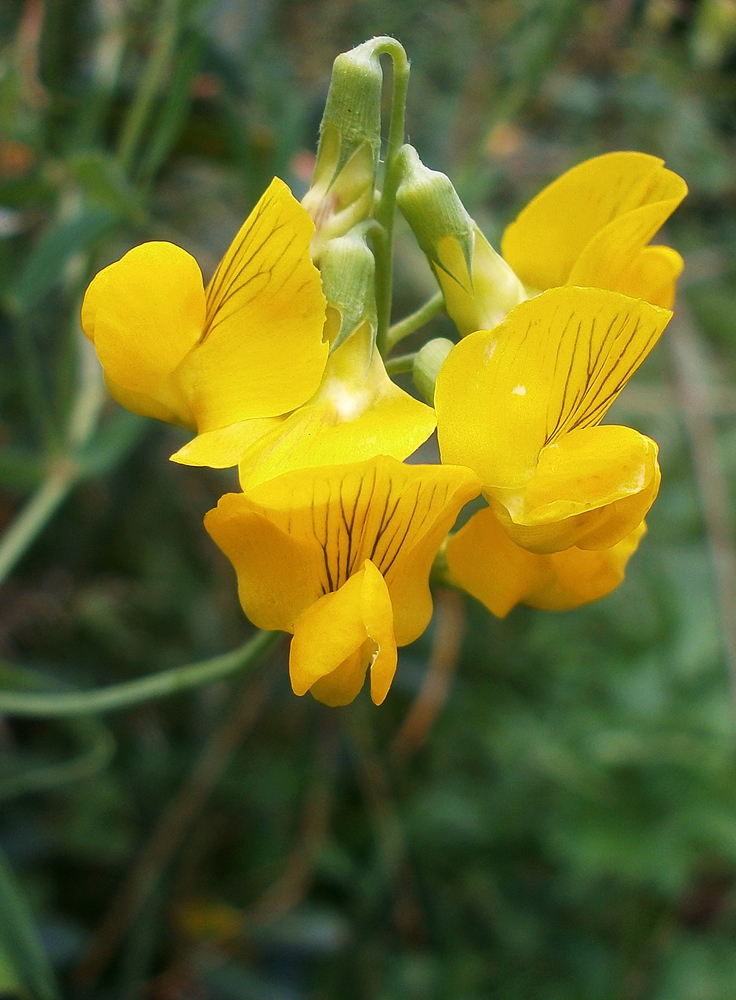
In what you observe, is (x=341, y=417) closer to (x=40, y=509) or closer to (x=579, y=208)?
(x=579, y=208)

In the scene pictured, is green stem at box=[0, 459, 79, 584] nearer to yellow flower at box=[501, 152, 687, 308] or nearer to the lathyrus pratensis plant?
the lathyrus pratensis plant

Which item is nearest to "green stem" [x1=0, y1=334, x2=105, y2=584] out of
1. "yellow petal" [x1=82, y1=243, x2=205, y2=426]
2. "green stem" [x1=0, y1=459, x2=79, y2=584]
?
"green stem" [x1=0, y1=459, x2=79, y2=584]

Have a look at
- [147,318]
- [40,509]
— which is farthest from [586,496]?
[40,509]

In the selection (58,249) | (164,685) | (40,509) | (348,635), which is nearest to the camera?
(348,635)

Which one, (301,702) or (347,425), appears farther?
(301,702)

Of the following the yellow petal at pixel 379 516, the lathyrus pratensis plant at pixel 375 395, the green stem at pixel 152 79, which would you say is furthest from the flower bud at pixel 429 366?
the green stem at pixel 152 79

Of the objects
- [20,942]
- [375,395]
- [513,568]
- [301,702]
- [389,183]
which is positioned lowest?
[301,702]
